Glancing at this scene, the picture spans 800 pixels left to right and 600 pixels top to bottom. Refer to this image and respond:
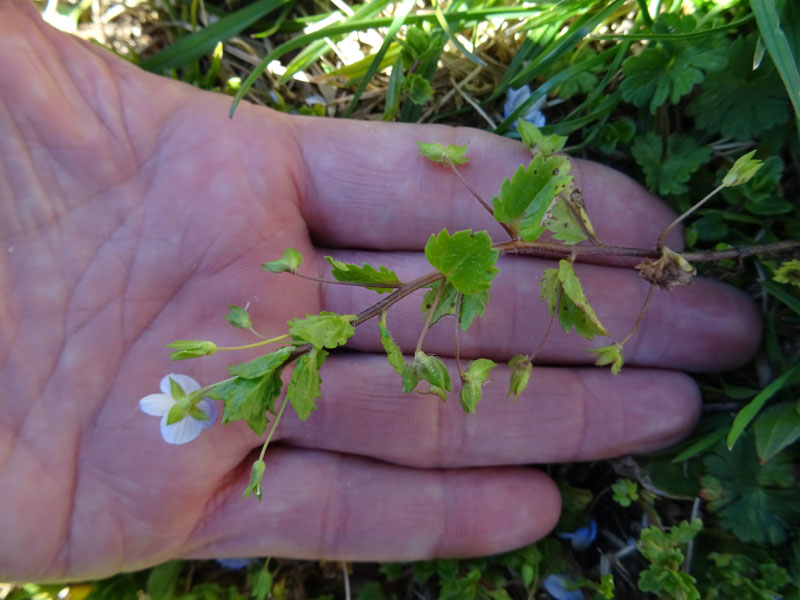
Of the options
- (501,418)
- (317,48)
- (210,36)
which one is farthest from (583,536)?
(210,36)

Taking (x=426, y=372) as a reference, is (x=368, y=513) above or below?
below

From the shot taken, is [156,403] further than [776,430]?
No

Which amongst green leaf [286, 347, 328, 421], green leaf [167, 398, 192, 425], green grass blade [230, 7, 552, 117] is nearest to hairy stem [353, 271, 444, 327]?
green leaf [286, 347, 328, 421]

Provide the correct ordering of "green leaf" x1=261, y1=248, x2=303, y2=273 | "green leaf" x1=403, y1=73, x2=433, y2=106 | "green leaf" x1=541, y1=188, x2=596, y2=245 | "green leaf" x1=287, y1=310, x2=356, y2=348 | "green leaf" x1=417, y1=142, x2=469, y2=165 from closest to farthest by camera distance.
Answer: "green leaf" x1=287, y1=310, x2=356, y2=348
"green leaf" x1=261, y1=248, x2=303, y2=273
"green leaf" x1=541, y1=188, x2=596, y2=245
"green leaf" x1=417, y1=142, x2=469, y2=165
"green leaf" x1=403, y1=73, x2=433, y2=106

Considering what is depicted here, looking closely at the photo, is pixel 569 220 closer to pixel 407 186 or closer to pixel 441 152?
pixel 441 152

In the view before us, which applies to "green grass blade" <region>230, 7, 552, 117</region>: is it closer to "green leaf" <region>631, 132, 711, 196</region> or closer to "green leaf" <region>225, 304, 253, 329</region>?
"green leaf" <region>631, 132, 711, 196</region>

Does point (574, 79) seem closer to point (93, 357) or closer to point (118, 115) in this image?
point (118, 115)
